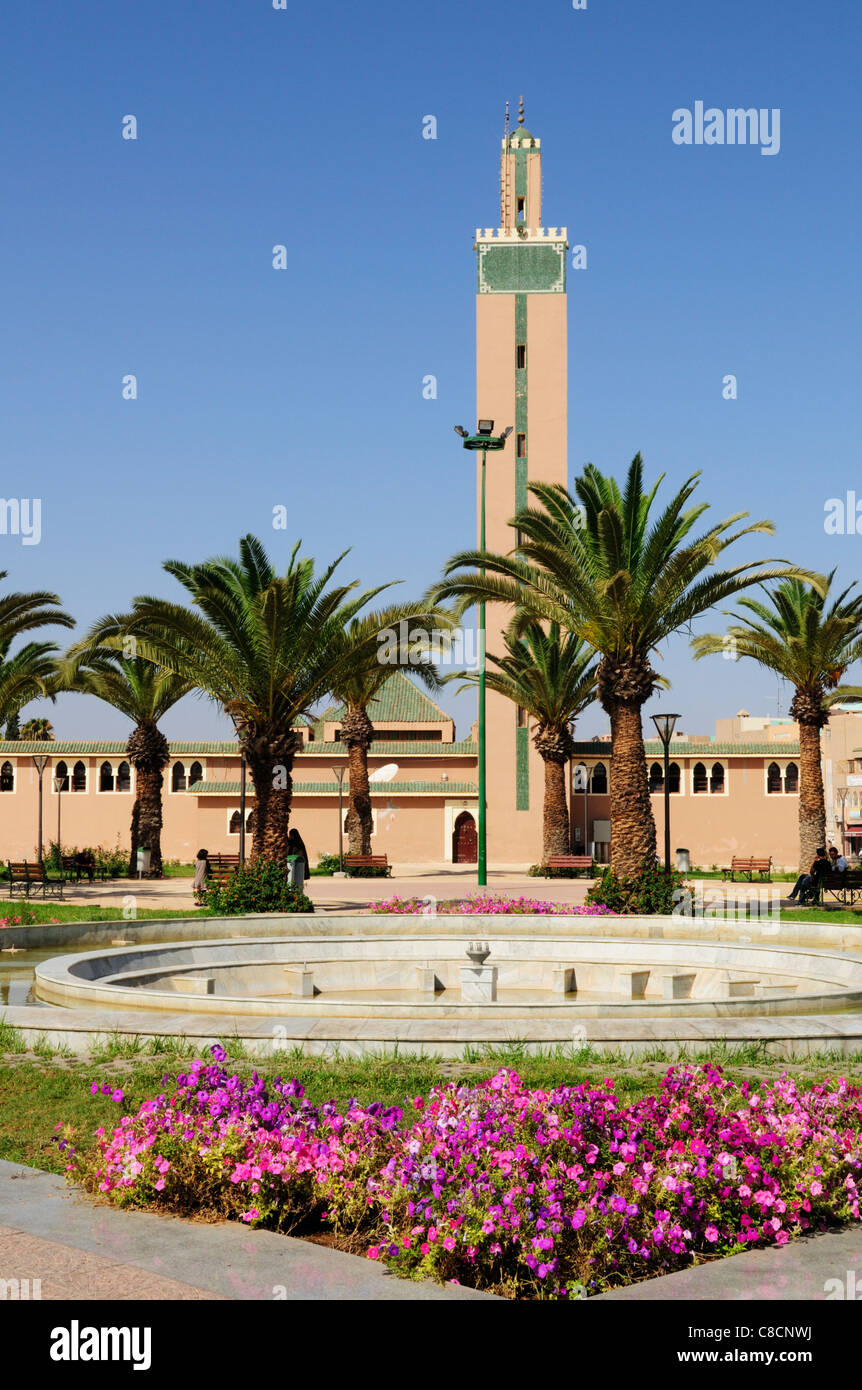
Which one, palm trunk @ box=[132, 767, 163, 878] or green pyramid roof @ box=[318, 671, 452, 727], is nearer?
palm trunk @ box=[132, 767, 163, 878]

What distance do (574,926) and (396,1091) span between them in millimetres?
9950

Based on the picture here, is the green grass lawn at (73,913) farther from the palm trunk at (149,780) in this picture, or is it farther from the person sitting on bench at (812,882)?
the palm trunk at (149,780)

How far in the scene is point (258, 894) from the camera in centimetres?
2003

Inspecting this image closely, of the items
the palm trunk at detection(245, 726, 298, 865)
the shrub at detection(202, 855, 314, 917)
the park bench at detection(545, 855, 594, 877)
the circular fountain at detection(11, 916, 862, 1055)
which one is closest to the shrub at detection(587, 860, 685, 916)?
the circular fountain at detection(11, 916, 862, 1055)

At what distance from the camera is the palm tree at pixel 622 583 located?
20531mm

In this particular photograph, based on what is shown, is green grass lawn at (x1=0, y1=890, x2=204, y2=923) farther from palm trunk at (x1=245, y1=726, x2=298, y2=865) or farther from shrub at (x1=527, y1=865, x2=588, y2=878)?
shrub at (x1=527, y1=865, x2=588, y2=878)

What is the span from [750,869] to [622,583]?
18.9 meters

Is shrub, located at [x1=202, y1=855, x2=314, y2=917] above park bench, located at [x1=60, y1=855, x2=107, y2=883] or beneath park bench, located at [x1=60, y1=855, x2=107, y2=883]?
above

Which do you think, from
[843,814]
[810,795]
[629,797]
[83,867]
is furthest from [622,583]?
[843,814]

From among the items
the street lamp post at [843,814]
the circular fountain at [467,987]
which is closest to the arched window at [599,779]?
the street lamp post at [843,814]

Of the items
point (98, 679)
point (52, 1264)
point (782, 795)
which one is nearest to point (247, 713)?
point (98, 679)

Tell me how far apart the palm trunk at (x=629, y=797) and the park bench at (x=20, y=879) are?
1218cm

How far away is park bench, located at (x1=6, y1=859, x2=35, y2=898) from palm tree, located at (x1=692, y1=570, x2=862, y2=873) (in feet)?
56.5

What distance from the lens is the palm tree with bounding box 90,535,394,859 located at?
21281 mm
